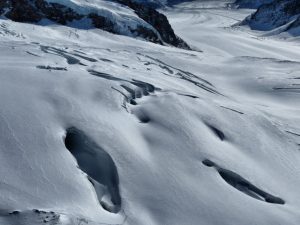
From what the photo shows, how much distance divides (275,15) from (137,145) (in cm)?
5238

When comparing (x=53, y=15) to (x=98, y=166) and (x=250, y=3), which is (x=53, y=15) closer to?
(x=98, y=166)

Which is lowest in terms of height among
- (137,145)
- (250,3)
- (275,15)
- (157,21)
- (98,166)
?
(98,166)

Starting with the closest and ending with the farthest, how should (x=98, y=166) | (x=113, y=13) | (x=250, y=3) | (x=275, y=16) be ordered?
1. (x=98, y=166)
2. (x=113, y=13)
3. (x=275, y=16)
4. (x=250, y=3)

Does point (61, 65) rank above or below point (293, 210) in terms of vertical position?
above

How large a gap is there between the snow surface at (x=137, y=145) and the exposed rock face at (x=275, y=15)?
1710 inches

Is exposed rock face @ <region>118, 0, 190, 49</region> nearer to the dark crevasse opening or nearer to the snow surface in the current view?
the snow surface

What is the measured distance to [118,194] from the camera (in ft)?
16.3

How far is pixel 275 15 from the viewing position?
5491cm

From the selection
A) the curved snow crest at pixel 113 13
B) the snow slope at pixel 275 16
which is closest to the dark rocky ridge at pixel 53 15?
the curved snow crest at pixel 113 13

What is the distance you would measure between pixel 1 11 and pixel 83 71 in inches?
364

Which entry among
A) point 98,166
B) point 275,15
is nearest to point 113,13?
point 98,166

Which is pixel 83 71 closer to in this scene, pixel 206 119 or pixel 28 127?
pixel 206 119

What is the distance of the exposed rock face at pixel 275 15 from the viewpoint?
169ft

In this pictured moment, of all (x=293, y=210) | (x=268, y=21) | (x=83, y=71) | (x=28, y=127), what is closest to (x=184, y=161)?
(x=293, y=210)
